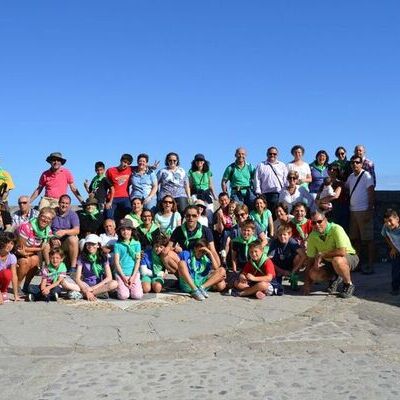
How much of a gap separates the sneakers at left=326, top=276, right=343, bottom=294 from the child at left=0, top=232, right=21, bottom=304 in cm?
411

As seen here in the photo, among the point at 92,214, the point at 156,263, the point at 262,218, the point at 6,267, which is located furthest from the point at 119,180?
the point at 6,267

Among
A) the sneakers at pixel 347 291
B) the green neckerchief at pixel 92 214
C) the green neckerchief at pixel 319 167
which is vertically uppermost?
the green neckerchief at pixel 319 167

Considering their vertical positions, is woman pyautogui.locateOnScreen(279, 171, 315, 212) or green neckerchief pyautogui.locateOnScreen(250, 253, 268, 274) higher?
woman pyautogui.locateOnScreen(279, 171, 315, 212)

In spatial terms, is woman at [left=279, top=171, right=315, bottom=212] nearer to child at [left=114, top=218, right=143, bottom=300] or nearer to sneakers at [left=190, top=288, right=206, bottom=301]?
sneakers at [left=190, top=288, right=206, bottom=301]

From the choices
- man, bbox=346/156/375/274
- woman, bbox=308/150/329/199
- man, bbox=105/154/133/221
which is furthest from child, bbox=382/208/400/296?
man, bbox=105/154/133/221

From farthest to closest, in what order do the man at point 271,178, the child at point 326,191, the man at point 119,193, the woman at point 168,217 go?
the man at point 271,178, the man at point 119,193, the child at point 326,191, the woman at point 168,217

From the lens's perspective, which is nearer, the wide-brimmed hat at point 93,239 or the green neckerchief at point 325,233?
the green neckerchief at point 325,233

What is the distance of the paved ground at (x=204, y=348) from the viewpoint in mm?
3859

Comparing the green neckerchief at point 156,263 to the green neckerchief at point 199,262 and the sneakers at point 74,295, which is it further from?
the sneakers at point 74,295

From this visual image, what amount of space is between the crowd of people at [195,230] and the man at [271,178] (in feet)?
0.06

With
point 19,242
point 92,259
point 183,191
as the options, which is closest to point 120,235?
point 92,259

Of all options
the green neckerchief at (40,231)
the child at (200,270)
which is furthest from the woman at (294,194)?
the green neckerchief at (40,231)

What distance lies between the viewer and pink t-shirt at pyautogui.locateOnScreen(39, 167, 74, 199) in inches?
361

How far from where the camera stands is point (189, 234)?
7.71m
